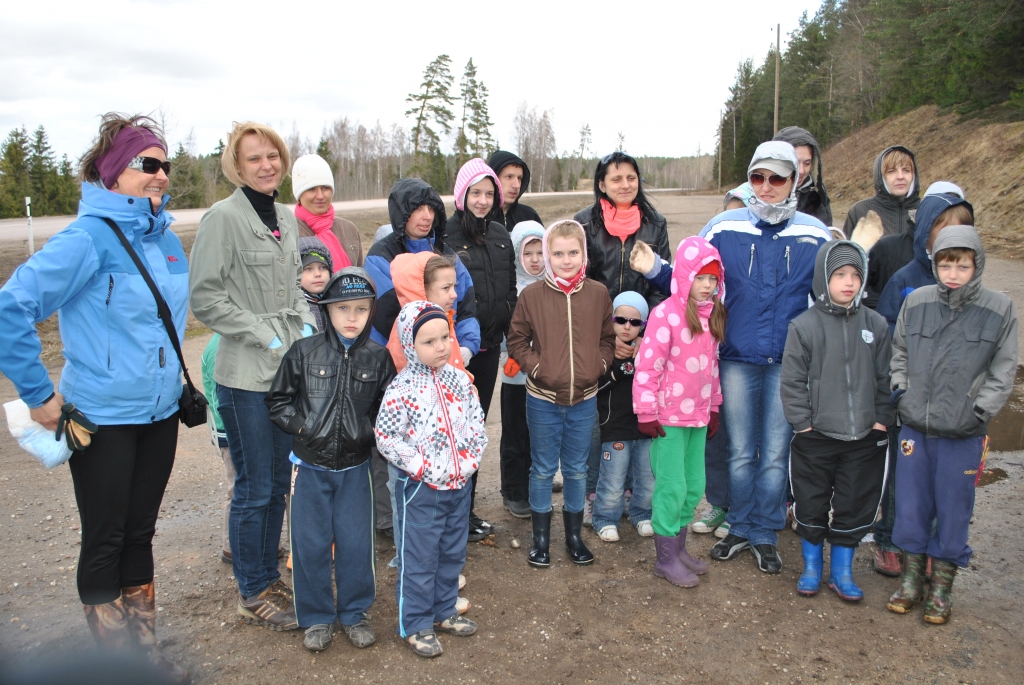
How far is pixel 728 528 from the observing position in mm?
4457

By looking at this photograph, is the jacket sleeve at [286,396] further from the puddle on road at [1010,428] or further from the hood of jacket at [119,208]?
the puddle on road at [1010,428]

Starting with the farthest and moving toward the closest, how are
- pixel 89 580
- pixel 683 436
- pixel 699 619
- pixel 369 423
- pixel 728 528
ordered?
pixel 728 528 < pixel 683 436 < pixel 699 619 < pixel 369 423 < pixel 89 580

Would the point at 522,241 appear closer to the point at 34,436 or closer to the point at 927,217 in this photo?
the point at 927,217

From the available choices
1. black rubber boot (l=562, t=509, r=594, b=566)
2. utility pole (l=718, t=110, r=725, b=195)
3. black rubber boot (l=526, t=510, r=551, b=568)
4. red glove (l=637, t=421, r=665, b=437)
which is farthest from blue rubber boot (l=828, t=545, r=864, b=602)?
utility pole (l=718, t=110, r=725, b=195)

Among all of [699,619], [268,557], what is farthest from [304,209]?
[699,619]

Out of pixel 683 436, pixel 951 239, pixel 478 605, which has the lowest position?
pixel 478 605

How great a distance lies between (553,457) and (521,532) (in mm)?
828

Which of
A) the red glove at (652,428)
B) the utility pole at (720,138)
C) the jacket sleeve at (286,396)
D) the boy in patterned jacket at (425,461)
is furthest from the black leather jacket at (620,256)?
the utility pole at (720,138)

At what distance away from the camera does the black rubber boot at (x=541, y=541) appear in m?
4.14

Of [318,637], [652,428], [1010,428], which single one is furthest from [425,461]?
[1010,428]

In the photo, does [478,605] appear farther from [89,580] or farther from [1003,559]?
[1003,559]

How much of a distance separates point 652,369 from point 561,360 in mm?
516

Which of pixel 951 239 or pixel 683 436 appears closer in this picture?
pixel 951 239

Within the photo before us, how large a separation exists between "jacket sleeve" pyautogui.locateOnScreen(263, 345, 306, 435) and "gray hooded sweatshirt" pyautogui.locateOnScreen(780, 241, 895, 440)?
8.23 feet
